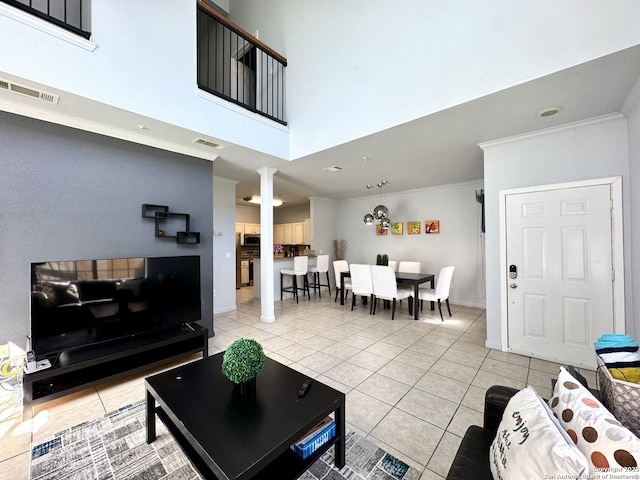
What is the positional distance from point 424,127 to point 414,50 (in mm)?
790

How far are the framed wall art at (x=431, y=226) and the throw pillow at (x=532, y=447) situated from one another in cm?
544

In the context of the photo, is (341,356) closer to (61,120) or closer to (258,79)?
(61,120)

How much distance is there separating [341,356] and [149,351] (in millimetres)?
2169

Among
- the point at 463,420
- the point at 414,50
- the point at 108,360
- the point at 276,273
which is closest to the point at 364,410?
the point at 463,420

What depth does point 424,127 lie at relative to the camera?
3045 millimetres

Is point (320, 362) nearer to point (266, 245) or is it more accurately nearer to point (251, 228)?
point (266, 245)

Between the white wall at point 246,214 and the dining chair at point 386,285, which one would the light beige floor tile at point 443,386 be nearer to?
the dining chair at point 386,285

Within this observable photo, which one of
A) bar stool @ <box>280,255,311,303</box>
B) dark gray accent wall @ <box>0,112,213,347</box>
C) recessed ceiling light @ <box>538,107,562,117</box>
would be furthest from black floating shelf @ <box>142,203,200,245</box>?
recessed ceiling light @ <box>538,107,562,117</box>

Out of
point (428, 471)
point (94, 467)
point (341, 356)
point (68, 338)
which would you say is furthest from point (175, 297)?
point (428, 471)

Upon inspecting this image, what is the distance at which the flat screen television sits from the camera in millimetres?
2318

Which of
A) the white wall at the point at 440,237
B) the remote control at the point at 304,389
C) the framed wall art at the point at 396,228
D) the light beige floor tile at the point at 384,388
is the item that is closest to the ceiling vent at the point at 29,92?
the remote control at the point at 304,389

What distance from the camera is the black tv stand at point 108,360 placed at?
2174 mm

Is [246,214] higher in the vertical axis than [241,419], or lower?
higher

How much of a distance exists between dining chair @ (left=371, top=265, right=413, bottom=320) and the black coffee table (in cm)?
316
